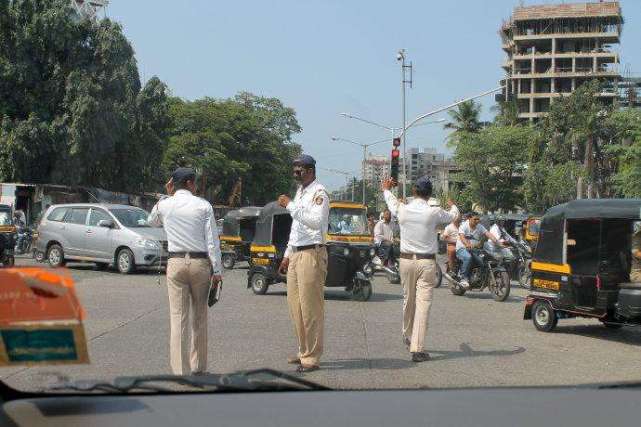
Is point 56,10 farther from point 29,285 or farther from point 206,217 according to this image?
point 29,285

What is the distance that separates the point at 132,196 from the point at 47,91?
7220 mm

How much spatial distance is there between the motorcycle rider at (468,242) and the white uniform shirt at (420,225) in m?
7.93

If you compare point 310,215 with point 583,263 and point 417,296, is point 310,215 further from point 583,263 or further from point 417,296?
point 583,263

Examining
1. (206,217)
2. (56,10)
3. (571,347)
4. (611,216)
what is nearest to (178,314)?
(206,217)

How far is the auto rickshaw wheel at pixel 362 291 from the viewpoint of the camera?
47.4 ft

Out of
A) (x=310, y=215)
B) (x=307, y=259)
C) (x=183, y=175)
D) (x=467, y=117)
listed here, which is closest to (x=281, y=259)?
(x=307, y=259)

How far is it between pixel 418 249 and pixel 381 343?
1339mm

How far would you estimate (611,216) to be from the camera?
9.67 metres

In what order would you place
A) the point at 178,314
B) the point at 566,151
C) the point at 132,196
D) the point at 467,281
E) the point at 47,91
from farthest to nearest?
1. the point at 566,151
2. the point at 132,196
3. the point at 47,91
4. the point at 467,281
5. the point at 178,314

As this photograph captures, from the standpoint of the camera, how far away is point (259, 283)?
15.4 metres

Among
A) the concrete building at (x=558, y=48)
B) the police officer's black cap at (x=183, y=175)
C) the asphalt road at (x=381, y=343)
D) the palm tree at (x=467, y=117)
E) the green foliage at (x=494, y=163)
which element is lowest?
the asphalt road at (x=381, y=343)

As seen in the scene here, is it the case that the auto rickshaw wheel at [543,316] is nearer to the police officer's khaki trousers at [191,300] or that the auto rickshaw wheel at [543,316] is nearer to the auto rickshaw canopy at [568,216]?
the auto rickshaw canopy at [568,216]

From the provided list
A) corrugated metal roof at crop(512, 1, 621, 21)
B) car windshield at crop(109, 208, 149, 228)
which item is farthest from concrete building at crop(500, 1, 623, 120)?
car windshield at crop(109, 208, 149, 228)

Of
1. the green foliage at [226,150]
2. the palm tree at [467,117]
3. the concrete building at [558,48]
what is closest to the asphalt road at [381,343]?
the green foliage at [226,150]
